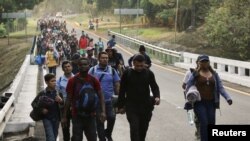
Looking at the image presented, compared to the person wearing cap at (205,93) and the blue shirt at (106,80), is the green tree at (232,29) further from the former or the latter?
the person wearing cap at (205,93)

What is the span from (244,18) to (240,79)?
12.5 metres

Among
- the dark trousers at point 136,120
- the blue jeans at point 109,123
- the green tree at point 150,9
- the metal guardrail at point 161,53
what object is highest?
the green tree at point 150,9

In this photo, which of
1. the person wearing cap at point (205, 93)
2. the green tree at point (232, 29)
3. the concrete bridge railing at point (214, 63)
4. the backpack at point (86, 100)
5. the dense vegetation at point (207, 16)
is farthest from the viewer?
the dense vegetation at point (207, 16)

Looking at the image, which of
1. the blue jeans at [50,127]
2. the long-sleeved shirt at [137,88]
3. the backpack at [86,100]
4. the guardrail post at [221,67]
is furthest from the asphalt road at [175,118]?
the guardrail post at [221,67]

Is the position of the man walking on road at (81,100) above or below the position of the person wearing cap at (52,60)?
above

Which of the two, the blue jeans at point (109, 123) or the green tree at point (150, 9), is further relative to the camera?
the green tree at point (150, 9)

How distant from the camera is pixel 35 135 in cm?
1131

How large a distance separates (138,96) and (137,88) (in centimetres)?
13

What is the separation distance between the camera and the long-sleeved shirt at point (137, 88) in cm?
813

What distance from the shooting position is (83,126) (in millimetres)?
8133

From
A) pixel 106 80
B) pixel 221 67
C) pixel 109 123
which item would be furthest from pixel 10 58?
pixel 106 80

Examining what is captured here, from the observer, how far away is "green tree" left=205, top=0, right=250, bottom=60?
31.9 meters

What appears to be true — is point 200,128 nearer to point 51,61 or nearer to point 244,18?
point 51,61

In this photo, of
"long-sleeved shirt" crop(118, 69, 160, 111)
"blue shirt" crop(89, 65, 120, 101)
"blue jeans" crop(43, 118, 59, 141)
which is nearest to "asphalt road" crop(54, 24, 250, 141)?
"blue shirt" crop(89, 65, 120, 101)
